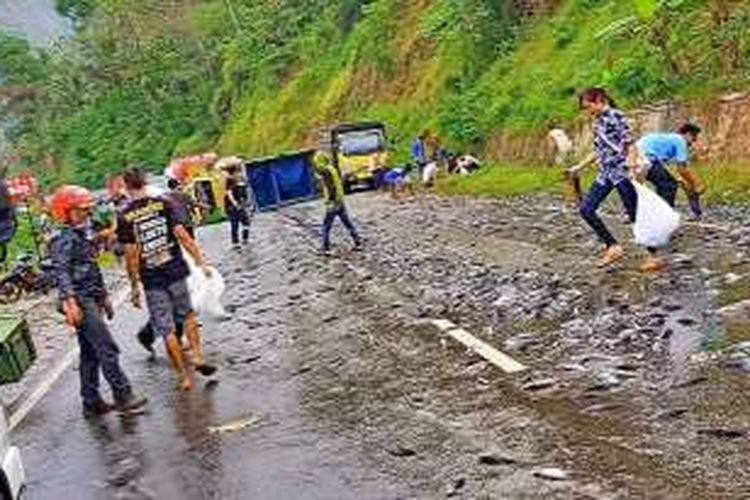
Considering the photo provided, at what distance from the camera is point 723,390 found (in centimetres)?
770

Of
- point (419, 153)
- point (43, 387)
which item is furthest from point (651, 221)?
point (419, 153)

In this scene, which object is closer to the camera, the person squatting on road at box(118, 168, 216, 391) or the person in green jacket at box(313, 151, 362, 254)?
the person squatting on road at box(118, 168, 216, 391)

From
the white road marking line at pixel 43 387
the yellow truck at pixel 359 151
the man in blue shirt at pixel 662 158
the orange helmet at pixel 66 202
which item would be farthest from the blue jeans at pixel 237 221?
the orange helmet at pixel 66 202

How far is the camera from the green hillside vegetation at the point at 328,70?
29750 millimetres

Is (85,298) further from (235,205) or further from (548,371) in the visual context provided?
(235,205)

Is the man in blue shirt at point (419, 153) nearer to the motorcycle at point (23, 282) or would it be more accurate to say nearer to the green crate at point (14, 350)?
the motorcycle at point (23, 282)

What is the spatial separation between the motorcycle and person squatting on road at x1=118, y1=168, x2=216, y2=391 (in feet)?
63.3

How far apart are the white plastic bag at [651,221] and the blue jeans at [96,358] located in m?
5.75

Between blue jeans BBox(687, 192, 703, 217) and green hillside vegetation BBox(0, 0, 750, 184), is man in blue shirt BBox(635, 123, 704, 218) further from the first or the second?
green hillside vegetation BBox(0, 0, 750, 184)

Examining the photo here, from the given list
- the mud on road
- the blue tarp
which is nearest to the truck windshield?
the blue tarp

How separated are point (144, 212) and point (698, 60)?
20412 millimetres

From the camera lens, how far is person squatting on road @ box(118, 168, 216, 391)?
11016 millimetres

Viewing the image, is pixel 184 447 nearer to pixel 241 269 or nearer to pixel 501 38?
pixel 241 269

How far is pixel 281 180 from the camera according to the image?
45250 millimetres
